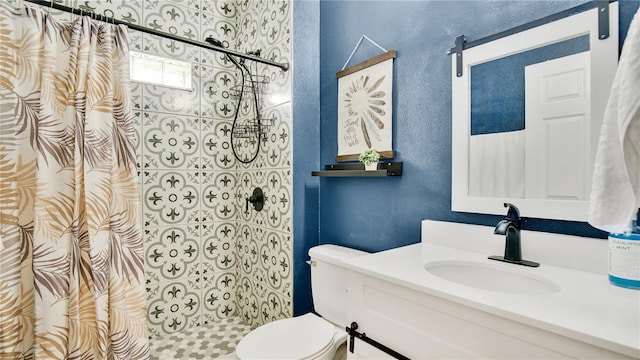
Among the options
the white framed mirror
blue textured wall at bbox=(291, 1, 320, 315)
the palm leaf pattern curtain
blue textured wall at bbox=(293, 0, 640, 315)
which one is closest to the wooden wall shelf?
blue textured wall at bbox=(293, 0, 640, 315)

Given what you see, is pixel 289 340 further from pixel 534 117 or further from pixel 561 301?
pixel 534 117

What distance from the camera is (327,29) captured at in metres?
1.86

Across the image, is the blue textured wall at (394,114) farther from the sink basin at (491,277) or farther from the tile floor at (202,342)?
the tile floor at (202,342)

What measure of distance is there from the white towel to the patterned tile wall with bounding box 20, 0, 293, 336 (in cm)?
139

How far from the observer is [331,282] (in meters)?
1.51

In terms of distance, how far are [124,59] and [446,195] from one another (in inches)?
61.3

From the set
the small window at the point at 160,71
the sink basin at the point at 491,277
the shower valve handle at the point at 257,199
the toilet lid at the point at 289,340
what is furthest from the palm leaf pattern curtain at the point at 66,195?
the sink basin at the point at 491,277

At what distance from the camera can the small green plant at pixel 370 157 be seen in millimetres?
1482

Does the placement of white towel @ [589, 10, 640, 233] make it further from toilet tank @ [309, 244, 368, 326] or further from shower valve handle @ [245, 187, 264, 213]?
shower valve handle @ [245, 187, 264, 213]

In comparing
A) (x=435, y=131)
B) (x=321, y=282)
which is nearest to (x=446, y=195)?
(x=435, y=131)

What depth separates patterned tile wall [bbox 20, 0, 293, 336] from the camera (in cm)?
190

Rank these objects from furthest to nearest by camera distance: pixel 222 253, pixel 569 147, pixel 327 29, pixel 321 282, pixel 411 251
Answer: pixel 222 253, pixel 327 29, pixel 321 282, pixel 411 251, pixel 569 147

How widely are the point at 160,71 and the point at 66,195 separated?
1156 millimetres

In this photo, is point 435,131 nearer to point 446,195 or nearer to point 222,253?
point 446,195
